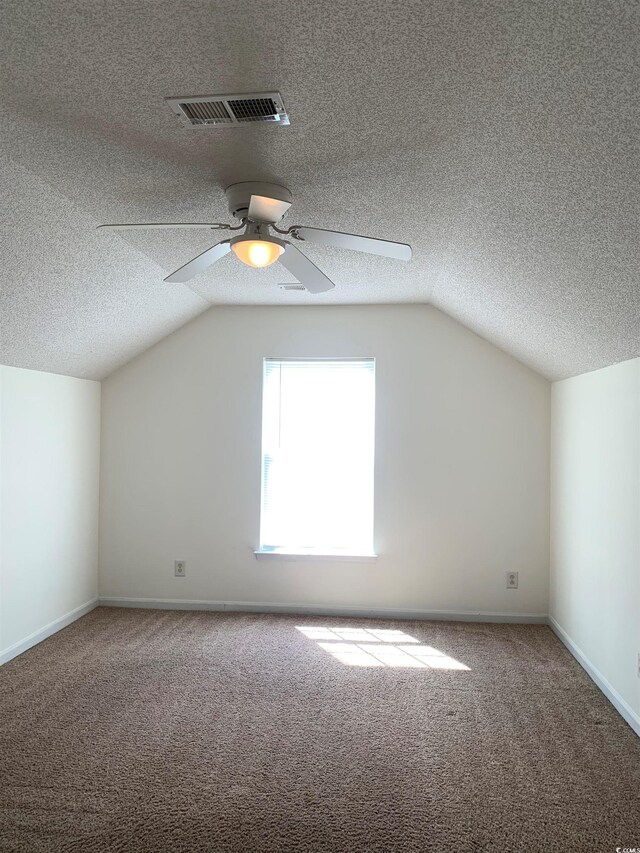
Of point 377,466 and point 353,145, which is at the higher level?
point 353,145

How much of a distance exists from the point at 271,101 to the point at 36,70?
674mm

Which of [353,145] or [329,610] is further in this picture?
[329,610]

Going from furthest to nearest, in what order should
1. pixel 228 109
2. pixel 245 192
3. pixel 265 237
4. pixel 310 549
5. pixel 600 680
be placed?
1. pixel 310 549
2. pixel 600 680
3. pixel 245 192
4. pixel 265 237
5. pixel 228 109

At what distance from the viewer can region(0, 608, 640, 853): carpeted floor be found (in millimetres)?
2365

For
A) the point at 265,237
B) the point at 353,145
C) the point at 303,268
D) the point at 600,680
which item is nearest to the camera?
the point at 353,145

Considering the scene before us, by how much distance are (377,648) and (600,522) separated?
64.7 inches

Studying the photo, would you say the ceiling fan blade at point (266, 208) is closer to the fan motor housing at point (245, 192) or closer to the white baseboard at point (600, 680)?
the fan motor housing at point (245, 192)

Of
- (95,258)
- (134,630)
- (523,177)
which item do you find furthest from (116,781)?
(523,177)

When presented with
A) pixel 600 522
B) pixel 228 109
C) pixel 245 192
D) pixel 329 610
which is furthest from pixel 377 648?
pixel 228 109

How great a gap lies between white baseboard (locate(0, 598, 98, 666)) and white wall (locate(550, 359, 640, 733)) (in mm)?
3496

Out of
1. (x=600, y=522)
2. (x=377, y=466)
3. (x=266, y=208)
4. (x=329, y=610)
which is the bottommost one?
(x=329, y=610)

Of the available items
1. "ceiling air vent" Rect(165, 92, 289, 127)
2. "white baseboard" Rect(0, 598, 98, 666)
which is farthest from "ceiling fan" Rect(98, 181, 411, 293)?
"white baseboard" Rect(0, 598, 98, 666)

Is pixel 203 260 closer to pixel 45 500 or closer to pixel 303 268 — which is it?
pixel 303 268

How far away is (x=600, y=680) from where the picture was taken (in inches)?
145
